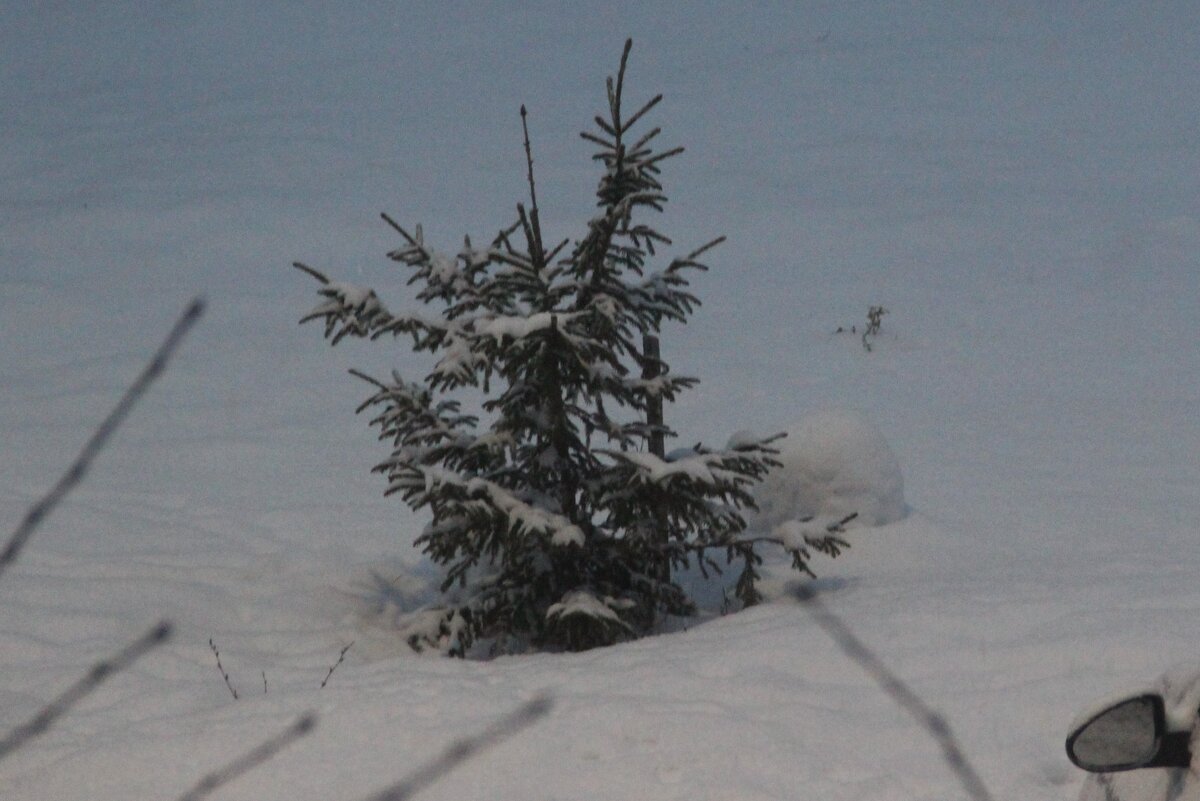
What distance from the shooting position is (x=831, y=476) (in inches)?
339

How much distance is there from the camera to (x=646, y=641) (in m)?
6.46

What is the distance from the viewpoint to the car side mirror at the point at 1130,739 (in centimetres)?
202

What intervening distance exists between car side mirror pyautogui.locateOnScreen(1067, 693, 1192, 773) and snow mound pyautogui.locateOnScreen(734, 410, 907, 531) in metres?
6.45

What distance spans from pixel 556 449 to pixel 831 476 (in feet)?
7.76

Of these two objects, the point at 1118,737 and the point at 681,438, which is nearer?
the point at 1118,737

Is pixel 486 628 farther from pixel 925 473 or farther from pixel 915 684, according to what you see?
pixel 925 473

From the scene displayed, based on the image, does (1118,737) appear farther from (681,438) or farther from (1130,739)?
(681,438)

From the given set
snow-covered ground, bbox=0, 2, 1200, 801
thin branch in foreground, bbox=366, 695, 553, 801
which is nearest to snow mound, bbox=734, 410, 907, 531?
snow-covered ground, bbox=0, 2, 1200, 801

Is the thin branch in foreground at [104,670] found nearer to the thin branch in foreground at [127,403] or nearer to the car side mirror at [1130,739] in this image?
the thin branch in foreground at [127,403]

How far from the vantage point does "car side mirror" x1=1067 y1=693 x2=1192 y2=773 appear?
2.02m

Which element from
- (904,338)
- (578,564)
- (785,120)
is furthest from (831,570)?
(785,120)

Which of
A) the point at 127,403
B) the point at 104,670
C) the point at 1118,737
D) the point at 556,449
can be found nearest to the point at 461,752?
the point at 104,670

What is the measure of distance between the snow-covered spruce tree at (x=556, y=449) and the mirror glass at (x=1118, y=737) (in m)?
4.42

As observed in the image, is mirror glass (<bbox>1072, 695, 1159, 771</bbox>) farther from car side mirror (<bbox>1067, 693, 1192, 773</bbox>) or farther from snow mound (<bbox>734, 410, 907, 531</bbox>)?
snow mound (<bbox>734, 410, 907, 531</bbox>)
